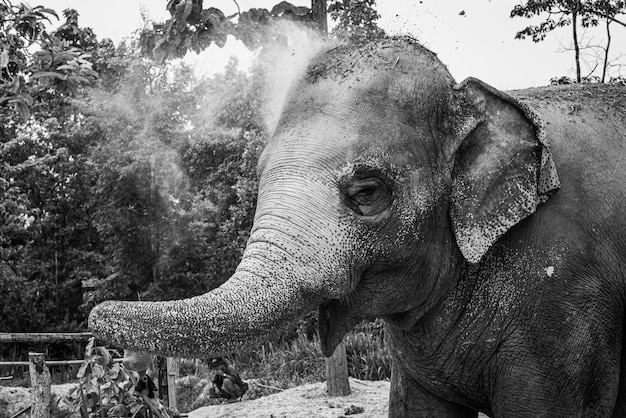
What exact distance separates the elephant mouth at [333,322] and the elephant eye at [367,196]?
15.1 inches

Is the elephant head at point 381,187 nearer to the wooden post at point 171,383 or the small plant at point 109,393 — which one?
the small plant at point 109,393

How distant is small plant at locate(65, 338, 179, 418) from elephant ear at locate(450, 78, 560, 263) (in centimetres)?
360

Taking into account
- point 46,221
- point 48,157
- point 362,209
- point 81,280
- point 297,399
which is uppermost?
point 48,157

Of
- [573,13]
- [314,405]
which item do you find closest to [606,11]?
[573,13]

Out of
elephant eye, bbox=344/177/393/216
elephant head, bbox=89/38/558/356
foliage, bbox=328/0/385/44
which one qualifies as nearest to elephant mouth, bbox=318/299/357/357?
elephant head, bbox=89/38/558/356

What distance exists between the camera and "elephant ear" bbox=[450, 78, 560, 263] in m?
3.23

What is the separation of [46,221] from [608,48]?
567 inches

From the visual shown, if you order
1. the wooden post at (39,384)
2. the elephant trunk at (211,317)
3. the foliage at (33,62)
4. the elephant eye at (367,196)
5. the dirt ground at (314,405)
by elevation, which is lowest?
the dirt ground at (314,405)

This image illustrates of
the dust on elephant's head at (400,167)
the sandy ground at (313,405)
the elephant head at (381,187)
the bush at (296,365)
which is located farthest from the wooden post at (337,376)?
the dust on elephant's head at (400,167)

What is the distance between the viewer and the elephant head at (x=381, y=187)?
9.28ft

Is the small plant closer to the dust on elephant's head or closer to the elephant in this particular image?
the elephant

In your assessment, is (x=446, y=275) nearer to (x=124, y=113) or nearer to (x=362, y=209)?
(x=362, y=209)

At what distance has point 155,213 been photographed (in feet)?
61.2

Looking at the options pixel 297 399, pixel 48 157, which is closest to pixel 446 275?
pixel 297 399
